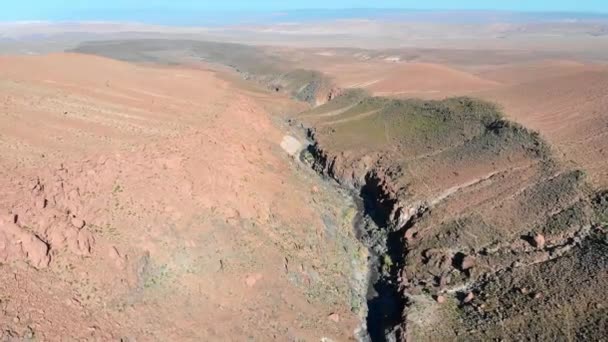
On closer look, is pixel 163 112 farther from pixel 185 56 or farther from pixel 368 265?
pixel 185 56

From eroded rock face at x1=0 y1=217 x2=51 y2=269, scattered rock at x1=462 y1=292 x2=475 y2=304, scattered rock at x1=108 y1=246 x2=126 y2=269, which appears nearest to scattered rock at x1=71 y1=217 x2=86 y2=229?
scattered rock at x1=108 y1=246 x2=126 y2=269

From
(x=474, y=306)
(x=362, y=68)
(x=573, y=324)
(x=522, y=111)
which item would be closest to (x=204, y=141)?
(x=474, y=306)

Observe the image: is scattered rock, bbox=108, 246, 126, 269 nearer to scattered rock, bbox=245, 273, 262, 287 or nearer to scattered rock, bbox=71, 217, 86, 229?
scattered rock, bbox=71, 217, 86, 229

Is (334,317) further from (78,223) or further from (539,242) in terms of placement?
(78,223)

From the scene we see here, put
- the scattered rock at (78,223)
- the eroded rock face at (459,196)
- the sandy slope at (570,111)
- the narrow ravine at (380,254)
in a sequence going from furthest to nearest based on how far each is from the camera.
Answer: the sandy slope at (570,111), the eroded rock face at (459,196), the narrow ravine at (380,254), the scattered rock at (78,223)

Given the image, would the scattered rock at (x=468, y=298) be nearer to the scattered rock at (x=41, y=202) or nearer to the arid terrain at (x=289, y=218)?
the arid terrain at (x=289, y=218)

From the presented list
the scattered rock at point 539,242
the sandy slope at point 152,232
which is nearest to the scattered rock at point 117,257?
the sandy slope at point 152,232
